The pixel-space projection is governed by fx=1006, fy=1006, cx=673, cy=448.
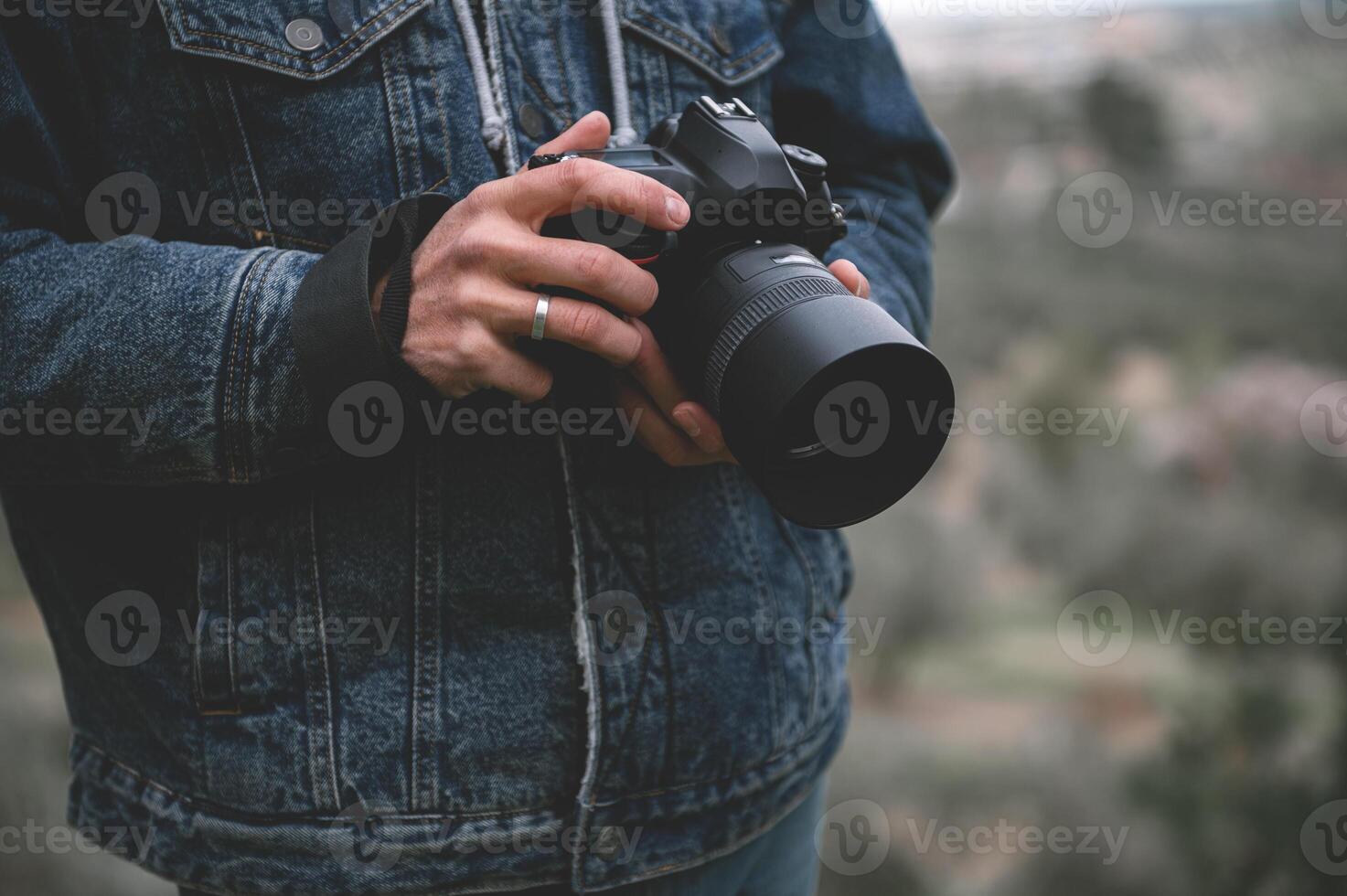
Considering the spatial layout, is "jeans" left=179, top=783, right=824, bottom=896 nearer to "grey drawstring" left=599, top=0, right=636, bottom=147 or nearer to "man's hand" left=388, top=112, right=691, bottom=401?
"man's hand" left=388, top=112, right=691, bottom=401

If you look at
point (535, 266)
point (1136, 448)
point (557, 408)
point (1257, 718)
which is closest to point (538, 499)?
point (557, 408)

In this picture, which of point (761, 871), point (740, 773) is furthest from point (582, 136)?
point (761, 871)

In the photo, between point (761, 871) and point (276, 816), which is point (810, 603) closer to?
point (761, 871)

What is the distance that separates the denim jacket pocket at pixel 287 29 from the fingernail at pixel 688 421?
0.38 metres

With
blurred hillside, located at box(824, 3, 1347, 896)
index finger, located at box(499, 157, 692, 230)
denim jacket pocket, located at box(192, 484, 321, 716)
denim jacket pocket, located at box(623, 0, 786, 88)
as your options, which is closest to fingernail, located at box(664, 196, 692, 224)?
index finger, located at box(499, 157, 692, 230)

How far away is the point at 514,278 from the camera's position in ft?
2.36

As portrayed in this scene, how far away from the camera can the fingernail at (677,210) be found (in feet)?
2.48

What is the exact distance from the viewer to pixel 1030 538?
4195mm

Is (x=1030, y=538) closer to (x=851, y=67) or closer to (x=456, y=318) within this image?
(x=851, y=67)

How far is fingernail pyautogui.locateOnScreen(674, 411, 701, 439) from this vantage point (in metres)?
0.79

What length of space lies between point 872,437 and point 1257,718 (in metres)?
2.44

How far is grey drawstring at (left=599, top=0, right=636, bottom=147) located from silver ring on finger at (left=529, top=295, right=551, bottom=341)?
0.68ft

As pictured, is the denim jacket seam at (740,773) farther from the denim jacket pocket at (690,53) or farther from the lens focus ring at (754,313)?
the denim jacket pocket at (690,53)

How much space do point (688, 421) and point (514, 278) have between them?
0.18m
